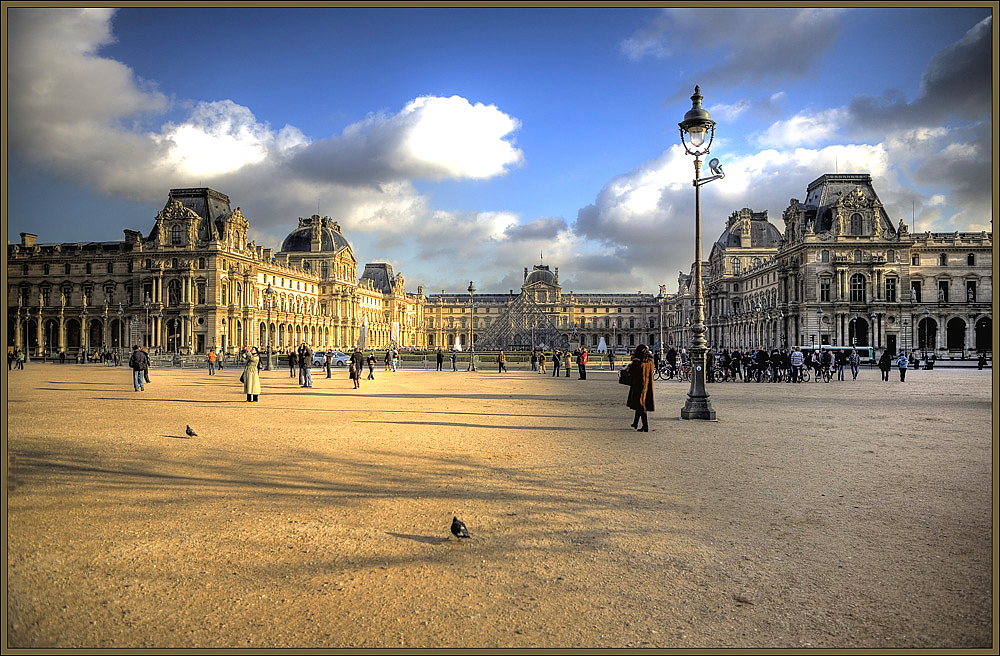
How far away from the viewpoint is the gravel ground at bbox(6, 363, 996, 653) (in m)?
3.83

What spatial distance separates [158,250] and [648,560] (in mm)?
69713

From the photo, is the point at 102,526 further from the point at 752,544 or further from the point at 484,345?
the point at 484,345

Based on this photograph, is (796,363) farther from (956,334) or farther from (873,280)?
(956,334)

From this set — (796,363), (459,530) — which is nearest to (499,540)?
(459,530)

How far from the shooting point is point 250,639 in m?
3.64

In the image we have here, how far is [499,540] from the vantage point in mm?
5344

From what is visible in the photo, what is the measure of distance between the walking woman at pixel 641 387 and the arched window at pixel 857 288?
184ft

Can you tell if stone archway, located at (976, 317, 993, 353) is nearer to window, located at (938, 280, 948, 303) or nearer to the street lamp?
window, located at (938, 280, 948, 303)

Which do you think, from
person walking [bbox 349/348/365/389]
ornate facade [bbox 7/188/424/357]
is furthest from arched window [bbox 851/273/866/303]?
ornate facade [bbox 7/188/424/357]

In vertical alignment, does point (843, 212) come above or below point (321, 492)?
above

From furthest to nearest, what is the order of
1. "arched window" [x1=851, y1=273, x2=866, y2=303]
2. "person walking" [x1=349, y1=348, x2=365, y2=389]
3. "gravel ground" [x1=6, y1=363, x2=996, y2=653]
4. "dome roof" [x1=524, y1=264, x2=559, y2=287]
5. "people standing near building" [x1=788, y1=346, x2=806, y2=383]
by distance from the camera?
"dome roof" [x1=524, y1=264, x2=559, y2=287] < "arched window" [x1=851, y1=273, x2=866, y2=303] < "people standing near building" [x1=788, y1=346, x2=806, y2=383] < "person walking" [x1=349, y1=348, x2=365, y2=389] < "gravel ground" [x1=6, y1=363, x2=996, y2=653]

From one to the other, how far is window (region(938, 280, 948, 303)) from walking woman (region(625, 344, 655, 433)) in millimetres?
62418

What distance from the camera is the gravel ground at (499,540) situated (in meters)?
3.83

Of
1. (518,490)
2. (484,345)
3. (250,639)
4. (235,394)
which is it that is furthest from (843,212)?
(250,639)
